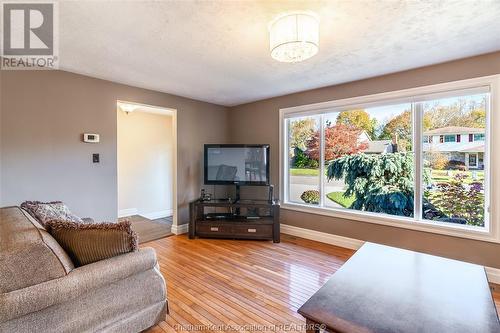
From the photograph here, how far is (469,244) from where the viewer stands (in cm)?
244

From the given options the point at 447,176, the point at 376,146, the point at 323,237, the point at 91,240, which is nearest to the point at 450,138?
the point at 447,176

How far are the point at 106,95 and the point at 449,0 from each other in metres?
3.59

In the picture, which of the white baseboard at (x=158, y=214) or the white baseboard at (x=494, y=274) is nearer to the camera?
the white baseboard at (x=494, y=274)

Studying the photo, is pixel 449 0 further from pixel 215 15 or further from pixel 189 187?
pixel 189 187

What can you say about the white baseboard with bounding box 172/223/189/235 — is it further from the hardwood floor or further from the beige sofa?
the beige sofa

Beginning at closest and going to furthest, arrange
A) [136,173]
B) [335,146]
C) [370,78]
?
[370,78], [335,146], [136,173]

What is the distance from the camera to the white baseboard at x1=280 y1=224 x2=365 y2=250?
319 centimetres

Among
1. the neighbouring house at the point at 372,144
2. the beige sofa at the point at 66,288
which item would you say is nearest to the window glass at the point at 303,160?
the neighbouring house at the point at 372,144

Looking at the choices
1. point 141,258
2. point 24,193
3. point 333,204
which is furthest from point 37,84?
point 333,204

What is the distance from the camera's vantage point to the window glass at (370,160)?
2.91 metres

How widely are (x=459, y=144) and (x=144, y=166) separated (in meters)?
5.23

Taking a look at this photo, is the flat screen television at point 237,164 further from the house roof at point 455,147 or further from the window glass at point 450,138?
the window glass at point 450,138

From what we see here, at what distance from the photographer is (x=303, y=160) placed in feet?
12.4

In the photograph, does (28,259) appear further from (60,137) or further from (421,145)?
(421,145)
